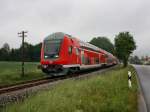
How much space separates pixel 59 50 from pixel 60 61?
96 cm

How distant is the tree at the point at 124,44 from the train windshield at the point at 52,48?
3398 centimetres

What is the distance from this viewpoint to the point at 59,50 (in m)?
23.3

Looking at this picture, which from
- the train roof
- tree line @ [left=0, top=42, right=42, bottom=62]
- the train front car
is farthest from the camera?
tree line @ [left=0, top=42, right=42, bottom=62]

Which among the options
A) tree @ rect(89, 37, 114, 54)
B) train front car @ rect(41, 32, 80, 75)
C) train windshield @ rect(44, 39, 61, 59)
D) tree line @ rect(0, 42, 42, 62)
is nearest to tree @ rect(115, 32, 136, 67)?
train front car @ rect(41, 32, 80, 75)

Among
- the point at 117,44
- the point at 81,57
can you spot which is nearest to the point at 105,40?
the point at 117,44

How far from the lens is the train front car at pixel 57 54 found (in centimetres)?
2312

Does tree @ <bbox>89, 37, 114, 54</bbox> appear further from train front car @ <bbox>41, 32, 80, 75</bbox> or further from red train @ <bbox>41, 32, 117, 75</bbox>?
train front car @ <bbox>41, 32, 80, 75</bbox>

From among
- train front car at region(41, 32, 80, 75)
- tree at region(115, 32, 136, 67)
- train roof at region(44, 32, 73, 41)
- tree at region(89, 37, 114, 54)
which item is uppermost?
tree at region(89, 37, 114, 54)

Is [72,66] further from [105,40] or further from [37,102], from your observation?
[105,40]

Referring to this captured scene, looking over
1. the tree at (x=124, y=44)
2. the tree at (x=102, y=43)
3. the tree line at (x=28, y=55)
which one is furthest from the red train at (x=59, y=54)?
the tree at (x=102, y=43)

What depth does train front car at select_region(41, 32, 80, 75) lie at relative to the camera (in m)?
23.1

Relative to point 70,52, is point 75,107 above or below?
below

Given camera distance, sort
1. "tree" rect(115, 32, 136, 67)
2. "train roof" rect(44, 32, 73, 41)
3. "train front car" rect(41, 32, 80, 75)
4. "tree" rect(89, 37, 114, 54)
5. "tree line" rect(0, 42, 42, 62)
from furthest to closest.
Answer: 1. "tree" rect(89, 37, 114, 54)
2. "tree line" rect(0, 42, 42, 62)
3. "tree" rect(115, 32, 136, 67)
4. "train roof" rect(44, 32, 73, 41)
5. "train front car" rect(41, 32, 80, 75)

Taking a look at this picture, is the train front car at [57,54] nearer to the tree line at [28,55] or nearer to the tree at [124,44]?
the tree at [124,44]
